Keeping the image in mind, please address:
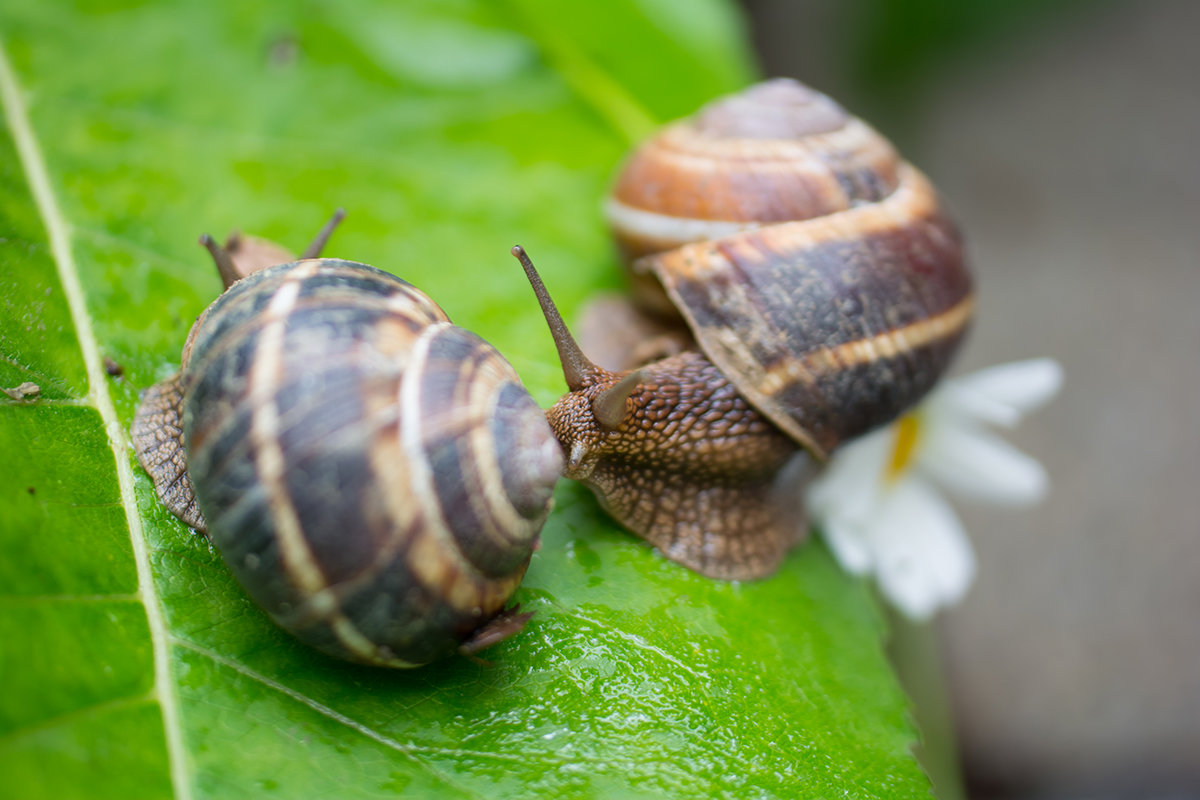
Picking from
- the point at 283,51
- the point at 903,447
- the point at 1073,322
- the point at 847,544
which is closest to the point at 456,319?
the point at 283,51

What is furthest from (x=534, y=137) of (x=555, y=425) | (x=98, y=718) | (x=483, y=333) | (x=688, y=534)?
(x=98, y=718)

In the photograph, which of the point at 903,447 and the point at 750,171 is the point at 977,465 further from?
the point at 750,171

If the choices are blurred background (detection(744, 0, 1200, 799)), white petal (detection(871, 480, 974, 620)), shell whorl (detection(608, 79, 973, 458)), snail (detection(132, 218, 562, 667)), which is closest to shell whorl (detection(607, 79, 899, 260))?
shell whorl (detection(608, 79, 973, 458))

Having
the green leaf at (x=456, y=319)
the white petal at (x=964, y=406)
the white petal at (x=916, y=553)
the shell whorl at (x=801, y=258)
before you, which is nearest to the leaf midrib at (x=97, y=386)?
the green leaf at (x=456, y=319)

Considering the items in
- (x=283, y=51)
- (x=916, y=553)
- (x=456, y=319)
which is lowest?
(x=916, y=553)

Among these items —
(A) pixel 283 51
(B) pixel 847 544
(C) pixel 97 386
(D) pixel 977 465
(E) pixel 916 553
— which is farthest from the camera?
(D) pixel 977 465

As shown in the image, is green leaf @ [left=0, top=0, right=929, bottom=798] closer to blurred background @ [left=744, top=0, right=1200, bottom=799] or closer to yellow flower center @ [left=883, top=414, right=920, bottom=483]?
yellow flower center @ [left=883, top=414, right=920, bottom=483]

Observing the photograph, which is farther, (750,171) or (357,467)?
(750,171)

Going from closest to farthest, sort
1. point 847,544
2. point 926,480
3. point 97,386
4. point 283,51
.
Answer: point 97,386, point 847,544, point 283,51, point 926,480
